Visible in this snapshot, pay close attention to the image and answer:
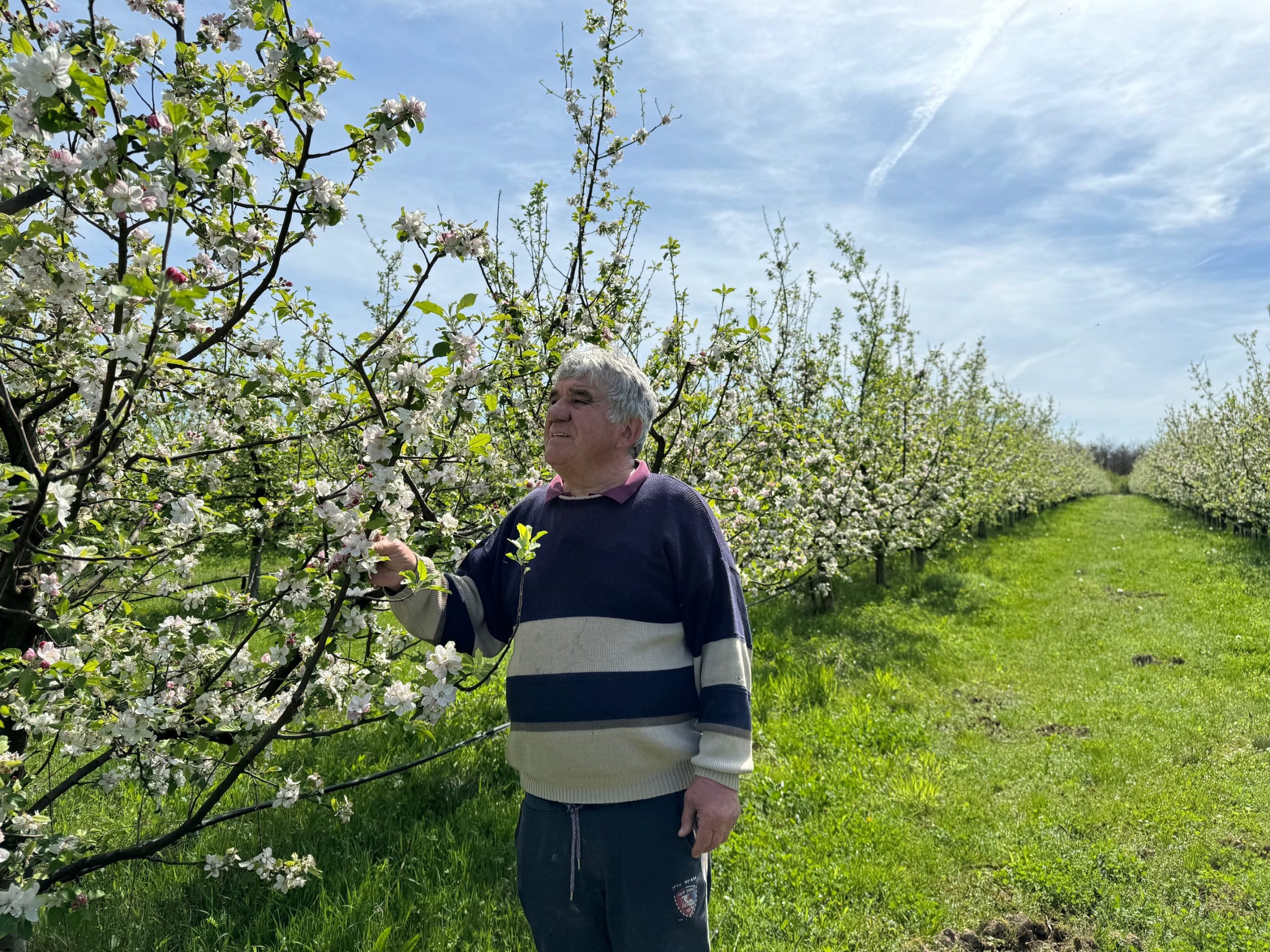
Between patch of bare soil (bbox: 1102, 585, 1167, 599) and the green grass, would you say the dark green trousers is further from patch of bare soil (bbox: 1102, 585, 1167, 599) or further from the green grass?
patch of bare soil (bbox: 1102, 585, 1167, 599)

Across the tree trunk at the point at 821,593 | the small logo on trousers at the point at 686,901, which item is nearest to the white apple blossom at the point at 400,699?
the small logo on trousers at the point at 686,901

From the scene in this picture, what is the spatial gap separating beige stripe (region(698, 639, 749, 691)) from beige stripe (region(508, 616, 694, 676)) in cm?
11

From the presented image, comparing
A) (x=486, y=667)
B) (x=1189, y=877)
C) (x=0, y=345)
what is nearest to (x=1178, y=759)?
(x=1189, y=877)

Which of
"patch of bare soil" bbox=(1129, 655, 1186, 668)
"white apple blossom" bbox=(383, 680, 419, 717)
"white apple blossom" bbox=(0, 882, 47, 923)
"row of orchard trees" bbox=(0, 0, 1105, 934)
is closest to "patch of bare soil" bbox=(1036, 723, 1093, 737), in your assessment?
"patch of bare soil" bbox=(1129, 655, 1186, 668)

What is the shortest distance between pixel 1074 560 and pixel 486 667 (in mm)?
16307

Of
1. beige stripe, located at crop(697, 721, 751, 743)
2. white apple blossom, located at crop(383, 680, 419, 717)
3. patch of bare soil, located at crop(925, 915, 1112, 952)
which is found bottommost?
patch of bare soil, located at crop(925, 915, 1112, 952)

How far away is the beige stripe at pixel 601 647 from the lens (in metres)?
2.28

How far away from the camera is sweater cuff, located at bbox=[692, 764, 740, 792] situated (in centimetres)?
217

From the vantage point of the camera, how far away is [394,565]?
2193 mm

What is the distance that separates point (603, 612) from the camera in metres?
2.31

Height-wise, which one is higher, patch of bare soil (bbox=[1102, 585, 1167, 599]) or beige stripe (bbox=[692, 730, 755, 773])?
beige stripe (bbox=[692, 730, 755, 773])

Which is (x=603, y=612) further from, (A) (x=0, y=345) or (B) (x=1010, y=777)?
(B) (x=1010, y=777)

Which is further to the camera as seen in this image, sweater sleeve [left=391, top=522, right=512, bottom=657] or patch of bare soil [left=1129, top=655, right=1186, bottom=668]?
patch of bare soil [left=1129, top=655, right=1186, bottom=668]

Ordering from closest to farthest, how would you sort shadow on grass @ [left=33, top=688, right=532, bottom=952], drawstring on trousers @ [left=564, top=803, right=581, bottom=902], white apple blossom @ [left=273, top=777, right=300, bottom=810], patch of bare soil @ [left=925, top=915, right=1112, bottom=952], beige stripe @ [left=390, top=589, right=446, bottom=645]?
drawstring on trousers @ [left=564, top=803, right=581, bottom=902]
beige stripe @ [left=390, top=589, right=446, bottom=645]
white apple blossom @ [left=273, top=777, right=300, bottom=810]
shadow on grass @ [left=33, top=688, right=532, bottom=952]
patch of bare soil @ [left=925, top=915, right=1112, bottom=952]
